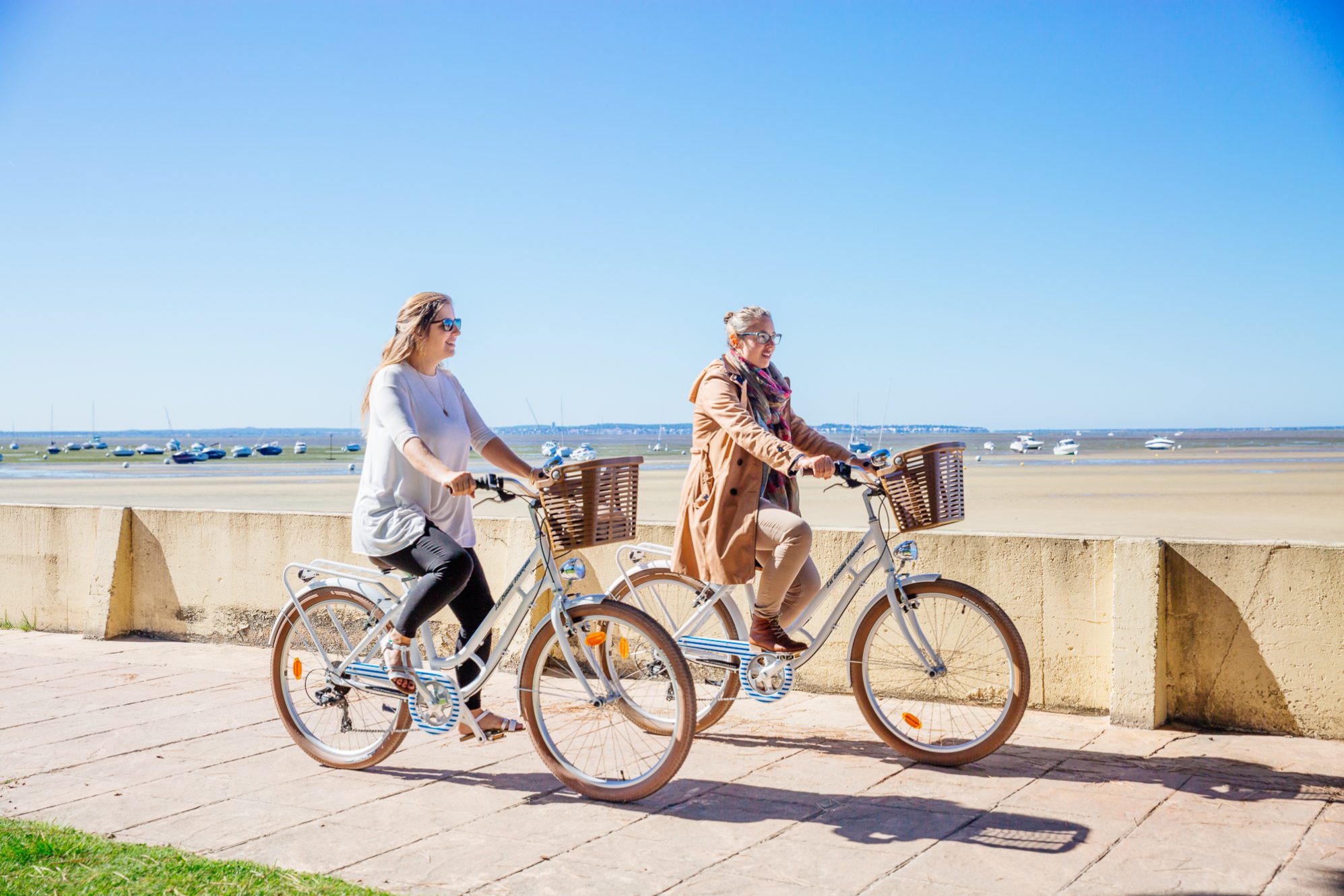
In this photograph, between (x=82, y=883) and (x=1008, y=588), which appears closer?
(x=82, y=883)

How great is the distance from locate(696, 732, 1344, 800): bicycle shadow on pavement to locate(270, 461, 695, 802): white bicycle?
837mm

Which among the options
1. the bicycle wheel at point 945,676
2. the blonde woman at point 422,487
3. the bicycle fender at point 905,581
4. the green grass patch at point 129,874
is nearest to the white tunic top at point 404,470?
the blonde woman at point 422,487

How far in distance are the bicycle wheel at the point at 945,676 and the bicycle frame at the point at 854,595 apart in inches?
1.5

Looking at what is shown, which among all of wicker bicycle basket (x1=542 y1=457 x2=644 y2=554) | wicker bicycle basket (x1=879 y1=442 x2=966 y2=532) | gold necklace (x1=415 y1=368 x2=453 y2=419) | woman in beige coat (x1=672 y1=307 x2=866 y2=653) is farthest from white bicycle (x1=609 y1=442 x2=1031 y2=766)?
gold necklace (x1=415 y1=368 x2=453 y2=419)

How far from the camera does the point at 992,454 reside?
263 ft

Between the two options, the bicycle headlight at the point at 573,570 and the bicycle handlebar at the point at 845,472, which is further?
the bicycle handlebar at the point at 845,472

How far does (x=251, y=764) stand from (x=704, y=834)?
88.4 inches

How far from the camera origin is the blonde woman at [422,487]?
15.7 feet

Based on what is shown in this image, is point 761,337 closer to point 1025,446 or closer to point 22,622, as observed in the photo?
point 22,622

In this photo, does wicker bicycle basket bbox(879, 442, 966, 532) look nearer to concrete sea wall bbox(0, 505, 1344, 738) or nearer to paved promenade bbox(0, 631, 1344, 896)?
paved promenade bbox(0, 631, 1344, 896)

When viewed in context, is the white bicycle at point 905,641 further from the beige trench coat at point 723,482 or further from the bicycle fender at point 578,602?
the bicycle fender at point 578,602

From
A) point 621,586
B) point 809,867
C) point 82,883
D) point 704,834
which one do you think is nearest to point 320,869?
point 82,883

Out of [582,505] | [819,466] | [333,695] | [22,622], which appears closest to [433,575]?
[582,505]

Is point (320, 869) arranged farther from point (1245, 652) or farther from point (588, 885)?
point (1245, 652)
